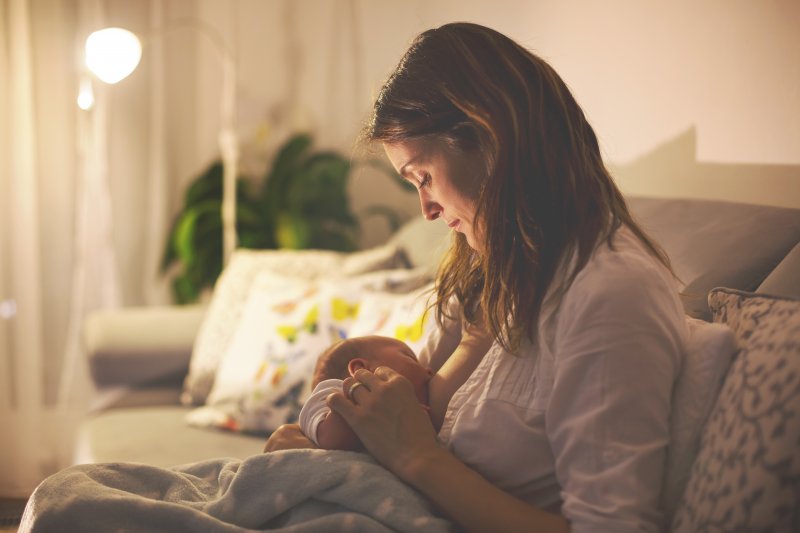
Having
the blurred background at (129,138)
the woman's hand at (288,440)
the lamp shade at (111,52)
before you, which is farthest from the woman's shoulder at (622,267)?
the lamp shade at (111,52)

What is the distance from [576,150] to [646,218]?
534mm

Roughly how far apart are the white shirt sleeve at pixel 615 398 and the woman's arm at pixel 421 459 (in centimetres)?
7

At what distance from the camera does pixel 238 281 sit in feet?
8.53

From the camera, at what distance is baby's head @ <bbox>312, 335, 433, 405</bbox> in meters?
1.45

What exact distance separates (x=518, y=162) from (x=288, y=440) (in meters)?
0.61

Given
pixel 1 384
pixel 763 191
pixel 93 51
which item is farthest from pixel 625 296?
pixel 1 384

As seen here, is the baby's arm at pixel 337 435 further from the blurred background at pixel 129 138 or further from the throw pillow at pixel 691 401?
the blurred background at pixel 129 138

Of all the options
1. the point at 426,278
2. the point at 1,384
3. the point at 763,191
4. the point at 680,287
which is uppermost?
the point at 763,191

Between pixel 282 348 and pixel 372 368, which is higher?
pixel 372 368

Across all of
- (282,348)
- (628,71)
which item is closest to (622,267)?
(628,71)

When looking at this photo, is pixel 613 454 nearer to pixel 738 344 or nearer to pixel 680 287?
pixel 738 344

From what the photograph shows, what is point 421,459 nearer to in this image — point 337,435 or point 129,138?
point 337,435

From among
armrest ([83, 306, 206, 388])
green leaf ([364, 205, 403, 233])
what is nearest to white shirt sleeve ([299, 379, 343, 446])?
armrest ([83, 306, 206, 388])

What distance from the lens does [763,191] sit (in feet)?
5.17
